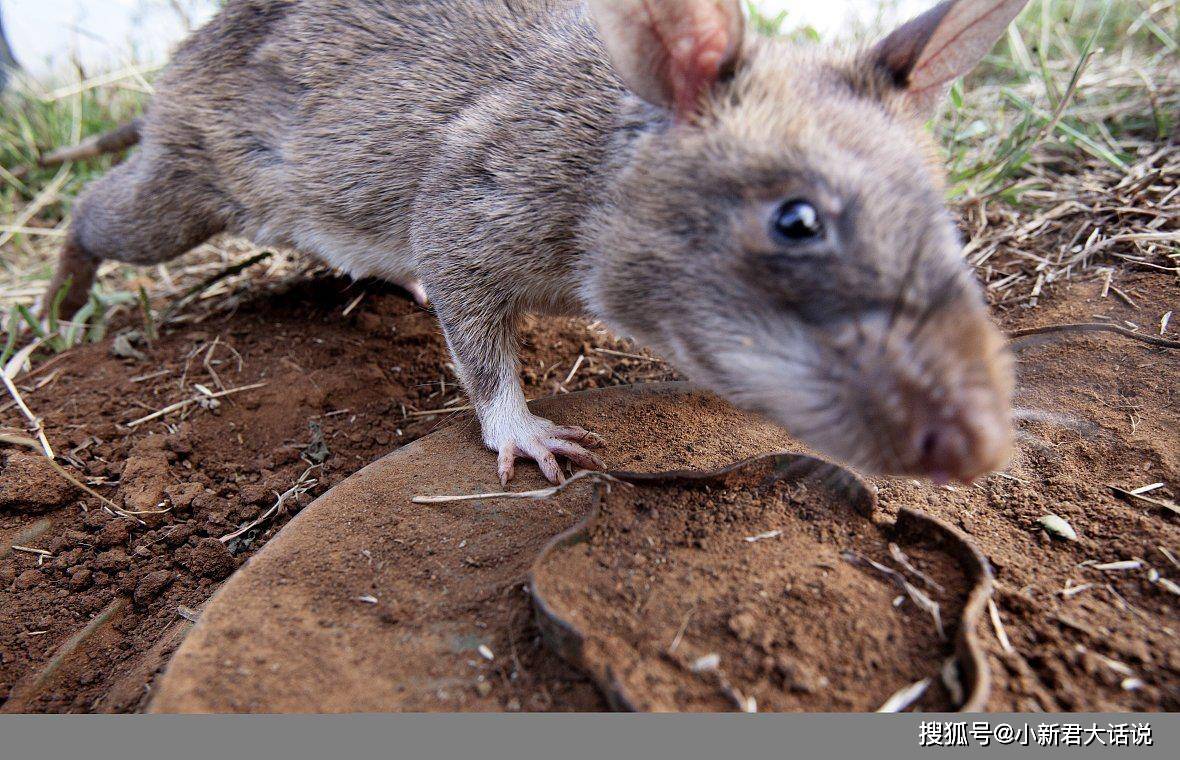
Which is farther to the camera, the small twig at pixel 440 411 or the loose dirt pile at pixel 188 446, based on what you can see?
the small twig at pixel 440 411

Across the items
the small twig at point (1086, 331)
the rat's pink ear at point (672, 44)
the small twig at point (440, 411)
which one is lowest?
the small twig at point (440, 411)

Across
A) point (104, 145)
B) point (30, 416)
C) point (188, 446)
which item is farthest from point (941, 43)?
point (104, 145)

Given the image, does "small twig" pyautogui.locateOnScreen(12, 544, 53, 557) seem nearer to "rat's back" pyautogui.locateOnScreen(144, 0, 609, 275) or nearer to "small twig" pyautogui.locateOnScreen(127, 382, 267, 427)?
"small twig" pyautogui.locateOnScreen(127, 382, 267, 427)

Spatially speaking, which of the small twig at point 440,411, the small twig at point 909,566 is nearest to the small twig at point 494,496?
the small twig at point 909,566

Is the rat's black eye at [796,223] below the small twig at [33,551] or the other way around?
the other way around

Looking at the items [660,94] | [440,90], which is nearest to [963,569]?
[660,94]

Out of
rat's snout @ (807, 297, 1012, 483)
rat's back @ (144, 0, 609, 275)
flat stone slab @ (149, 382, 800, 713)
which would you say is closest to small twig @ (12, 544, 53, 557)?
flat stone slab @ (149, 382, 800, 713)

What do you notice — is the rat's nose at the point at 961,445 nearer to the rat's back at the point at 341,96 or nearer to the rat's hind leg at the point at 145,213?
the rat's back at the point at 341,96

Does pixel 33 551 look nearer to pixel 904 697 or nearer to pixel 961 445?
pixel 904 697

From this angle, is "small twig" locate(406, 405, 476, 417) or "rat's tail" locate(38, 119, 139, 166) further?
"rat's tail" locate(38, 119, 139, 166)
